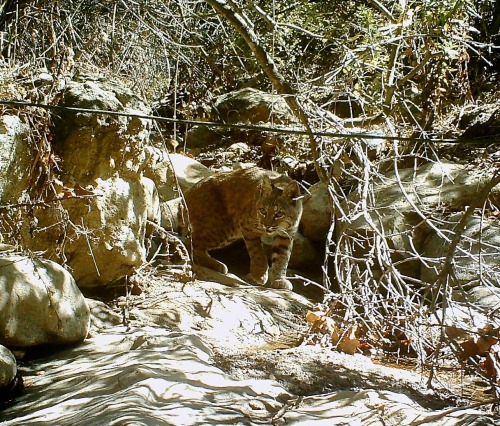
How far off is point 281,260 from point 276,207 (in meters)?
0.60

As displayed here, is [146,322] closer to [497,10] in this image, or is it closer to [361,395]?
[361,395]

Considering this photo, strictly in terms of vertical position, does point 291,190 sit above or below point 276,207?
above

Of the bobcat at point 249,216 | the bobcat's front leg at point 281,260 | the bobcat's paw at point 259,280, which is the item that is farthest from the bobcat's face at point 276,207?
the bobcat's paw at point 259,280

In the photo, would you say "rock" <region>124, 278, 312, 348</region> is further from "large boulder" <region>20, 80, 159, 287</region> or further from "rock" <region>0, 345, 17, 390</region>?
"rock" <region>0, 345, 17, 390</region>

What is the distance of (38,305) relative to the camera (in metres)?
4.09

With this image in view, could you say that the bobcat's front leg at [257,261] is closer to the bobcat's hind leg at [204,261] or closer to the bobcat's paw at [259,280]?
the bobcat's paw at [259,280]

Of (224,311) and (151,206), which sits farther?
(151,206)

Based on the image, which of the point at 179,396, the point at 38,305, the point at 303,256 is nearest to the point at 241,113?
the point at 303,256

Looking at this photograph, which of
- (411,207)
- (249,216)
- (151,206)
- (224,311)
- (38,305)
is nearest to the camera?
(38,305)

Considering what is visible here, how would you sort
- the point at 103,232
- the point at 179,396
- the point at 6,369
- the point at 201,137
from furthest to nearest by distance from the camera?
the point at 201,137
the point at 103,232
the point at 6,369
the point at 179,396

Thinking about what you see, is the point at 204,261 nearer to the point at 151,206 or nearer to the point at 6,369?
the point at 151,206

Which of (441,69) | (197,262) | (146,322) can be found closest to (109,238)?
(146,322)

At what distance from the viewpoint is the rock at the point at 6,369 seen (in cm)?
337

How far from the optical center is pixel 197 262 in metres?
7.52
